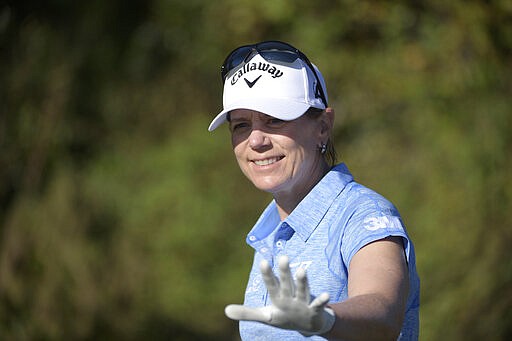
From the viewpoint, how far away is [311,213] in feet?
8.27

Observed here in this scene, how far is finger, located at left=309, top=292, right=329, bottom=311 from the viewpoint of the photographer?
1.79 meters

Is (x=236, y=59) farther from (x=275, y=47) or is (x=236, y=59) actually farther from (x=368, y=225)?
(x=368, y=225)

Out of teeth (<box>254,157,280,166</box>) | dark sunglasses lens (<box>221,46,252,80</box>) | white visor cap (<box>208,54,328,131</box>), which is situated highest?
dark sunglasses lens (<box>221,46,252,80</box>)

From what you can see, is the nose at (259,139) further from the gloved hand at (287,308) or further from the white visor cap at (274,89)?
the gloved hand at (287,308)

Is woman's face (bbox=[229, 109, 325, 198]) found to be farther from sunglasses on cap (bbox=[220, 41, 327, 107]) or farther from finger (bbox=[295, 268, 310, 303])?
finger (bbox=[295, 268, 310, 303])

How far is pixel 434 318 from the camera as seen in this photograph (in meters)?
7.28

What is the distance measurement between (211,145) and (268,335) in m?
9.29

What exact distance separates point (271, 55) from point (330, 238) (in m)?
0.61

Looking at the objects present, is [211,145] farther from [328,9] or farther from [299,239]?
[299,239]

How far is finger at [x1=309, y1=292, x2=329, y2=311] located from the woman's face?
85cm

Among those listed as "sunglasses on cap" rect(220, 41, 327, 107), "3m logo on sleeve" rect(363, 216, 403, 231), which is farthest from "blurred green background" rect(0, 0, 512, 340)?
"3m logo on sleeve" rect(363, 216, 403, 231)

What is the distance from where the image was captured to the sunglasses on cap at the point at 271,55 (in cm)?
265

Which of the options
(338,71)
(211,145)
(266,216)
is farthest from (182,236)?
(266,216)

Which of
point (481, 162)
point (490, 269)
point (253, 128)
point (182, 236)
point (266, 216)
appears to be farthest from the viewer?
point (182, 236)
